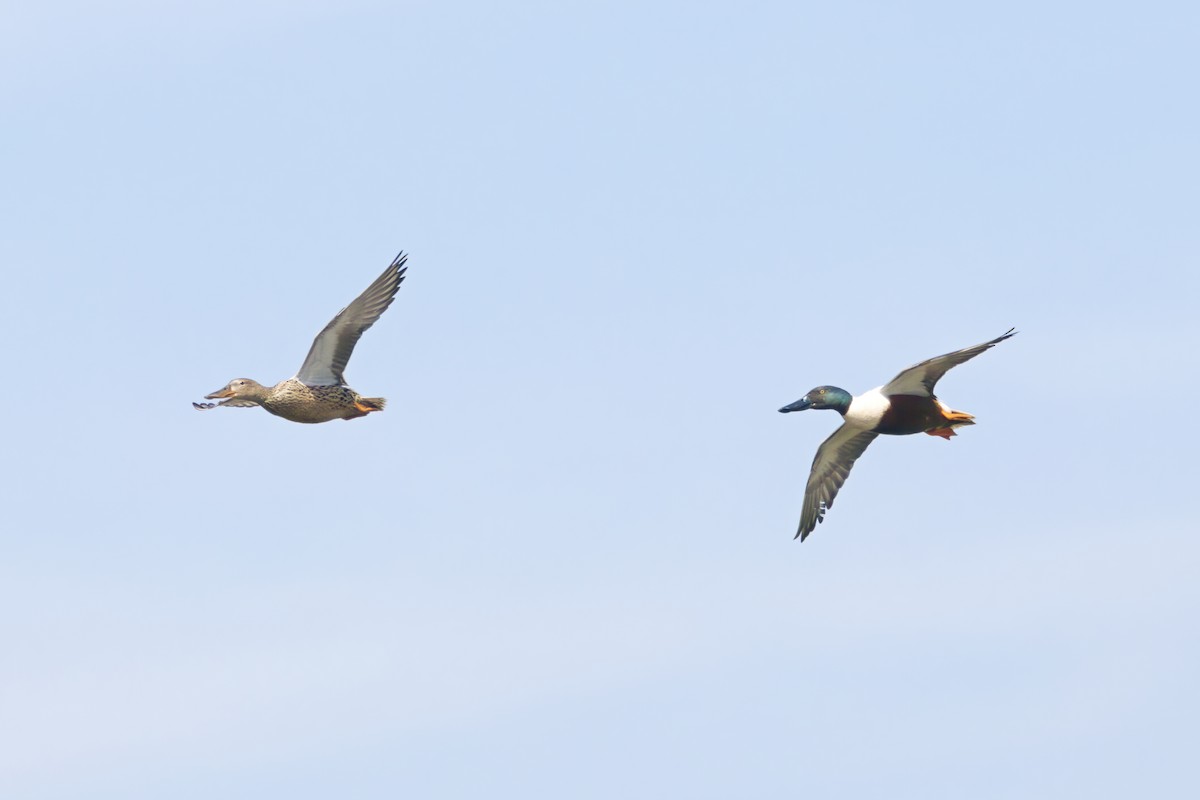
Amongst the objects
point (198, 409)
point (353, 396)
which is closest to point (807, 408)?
point (353, 396)

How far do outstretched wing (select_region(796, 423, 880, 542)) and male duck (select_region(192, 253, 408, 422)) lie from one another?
247 inches

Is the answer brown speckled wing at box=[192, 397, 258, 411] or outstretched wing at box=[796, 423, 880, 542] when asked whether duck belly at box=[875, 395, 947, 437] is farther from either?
brown speckled wing at box=[192, 397, 258, 411]

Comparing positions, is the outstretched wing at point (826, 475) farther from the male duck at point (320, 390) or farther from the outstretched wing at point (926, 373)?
the male duck at point (320, 390)

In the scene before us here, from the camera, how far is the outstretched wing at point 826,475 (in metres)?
30.3

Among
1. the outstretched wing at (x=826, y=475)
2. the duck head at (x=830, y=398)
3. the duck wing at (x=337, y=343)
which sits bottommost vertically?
the outstretched wing at (x=826, y=475)

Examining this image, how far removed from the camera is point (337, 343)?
1166 inches

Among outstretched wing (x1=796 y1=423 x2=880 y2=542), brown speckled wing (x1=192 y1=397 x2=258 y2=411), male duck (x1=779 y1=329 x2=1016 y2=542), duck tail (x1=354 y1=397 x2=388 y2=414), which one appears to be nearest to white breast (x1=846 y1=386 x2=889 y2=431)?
male duck (x1=779 y1=329 x2=1016 y2=542)

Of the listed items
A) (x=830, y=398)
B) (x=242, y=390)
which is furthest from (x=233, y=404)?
(x=830, y=398)

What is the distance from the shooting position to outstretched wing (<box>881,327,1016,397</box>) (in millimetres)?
27188

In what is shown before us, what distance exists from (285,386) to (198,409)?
1237 mm

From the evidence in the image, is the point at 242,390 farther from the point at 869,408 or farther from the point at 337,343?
the point at 869,408

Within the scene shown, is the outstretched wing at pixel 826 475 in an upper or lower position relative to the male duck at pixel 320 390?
lower

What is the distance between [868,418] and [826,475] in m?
1.65

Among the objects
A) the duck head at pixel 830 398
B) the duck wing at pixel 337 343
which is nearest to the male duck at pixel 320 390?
Result: the duck wing at pixel 337 343
